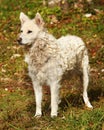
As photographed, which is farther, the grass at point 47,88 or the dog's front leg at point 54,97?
the dog's front leg at point 54,97

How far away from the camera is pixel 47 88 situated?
40.8ft

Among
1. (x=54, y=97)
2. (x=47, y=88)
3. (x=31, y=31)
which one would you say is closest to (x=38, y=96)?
(x=54, y=97)

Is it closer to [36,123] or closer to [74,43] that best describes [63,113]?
[36,123]

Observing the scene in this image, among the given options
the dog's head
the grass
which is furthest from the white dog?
the grass

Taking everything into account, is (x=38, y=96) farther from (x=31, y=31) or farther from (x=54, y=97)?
(x=31, y=31)

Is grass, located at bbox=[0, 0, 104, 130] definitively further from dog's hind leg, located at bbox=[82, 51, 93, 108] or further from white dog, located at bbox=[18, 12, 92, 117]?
white dog, located at bbox=[18, 12, 92, 117]

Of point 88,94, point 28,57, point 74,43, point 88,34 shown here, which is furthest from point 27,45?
point 88,34

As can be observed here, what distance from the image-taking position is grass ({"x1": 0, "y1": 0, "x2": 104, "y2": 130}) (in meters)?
9.27

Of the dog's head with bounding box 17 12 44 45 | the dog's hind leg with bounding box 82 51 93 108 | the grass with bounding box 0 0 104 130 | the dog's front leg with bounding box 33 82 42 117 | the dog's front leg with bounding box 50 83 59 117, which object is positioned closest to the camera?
the grass with bounding box 0 0 104 130

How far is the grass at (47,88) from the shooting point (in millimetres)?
9273

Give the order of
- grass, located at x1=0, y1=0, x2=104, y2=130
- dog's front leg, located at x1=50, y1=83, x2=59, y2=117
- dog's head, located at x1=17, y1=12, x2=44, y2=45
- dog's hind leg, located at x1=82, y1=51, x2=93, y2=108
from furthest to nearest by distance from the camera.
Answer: dog's hind leg, located at x1=82, y1=51, x2=93, y2=108 → dog's front leg, located at x1=50, y1=83, x2=59, y2=117 → dog's head, located at x1=17, y1=12, x2=44, y2=45 → grass, located at x1=0, y1=0, x2=104, y2=130

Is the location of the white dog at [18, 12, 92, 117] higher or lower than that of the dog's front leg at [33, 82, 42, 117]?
higher

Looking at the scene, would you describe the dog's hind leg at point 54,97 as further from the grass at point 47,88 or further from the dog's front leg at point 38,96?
the dog's front leg at point 38,96

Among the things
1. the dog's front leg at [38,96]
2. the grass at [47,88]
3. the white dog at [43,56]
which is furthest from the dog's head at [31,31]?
the grass at [47,88]
